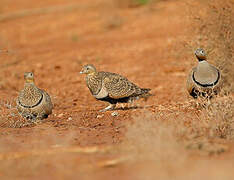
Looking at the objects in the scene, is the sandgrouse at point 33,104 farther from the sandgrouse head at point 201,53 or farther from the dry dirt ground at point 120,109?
the sandgrouse head at point 201,53

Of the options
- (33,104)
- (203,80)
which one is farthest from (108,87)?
(203,80)

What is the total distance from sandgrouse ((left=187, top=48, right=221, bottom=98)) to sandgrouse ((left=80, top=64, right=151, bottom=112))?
0.95 m

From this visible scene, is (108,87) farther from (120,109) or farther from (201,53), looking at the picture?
(201,53)

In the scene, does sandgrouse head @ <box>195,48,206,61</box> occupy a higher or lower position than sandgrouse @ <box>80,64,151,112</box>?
higher

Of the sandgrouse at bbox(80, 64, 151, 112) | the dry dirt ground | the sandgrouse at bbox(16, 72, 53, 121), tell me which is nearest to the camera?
the dry dirt ground

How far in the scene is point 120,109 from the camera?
24.8 ft

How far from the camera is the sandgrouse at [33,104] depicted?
21.1 feet

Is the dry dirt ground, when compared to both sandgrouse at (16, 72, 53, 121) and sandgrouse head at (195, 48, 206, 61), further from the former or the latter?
sandgrouse head at (195, 48, 206, 61)

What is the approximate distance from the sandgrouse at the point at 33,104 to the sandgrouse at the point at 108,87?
89cm

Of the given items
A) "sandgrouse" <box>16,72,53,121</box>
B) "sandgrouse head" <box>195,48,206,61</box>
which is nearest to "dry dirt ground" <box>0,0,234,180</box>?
"sandgrouse" <box>16,72,53,121</box>

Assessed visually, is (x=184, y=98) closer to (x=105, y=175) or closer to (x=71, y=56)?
(x=105, y=175)

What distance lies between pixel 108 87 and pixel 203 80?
1455mm

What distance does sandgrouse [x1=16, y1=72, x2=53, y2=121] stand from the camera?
6434 mm

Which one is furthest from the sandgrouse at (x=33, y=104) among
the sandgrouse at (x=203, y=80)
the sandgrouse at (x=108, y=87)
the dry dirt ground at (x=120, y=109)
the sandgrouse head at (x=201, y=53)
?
the sandgrouse head at (x=201, y=53)
